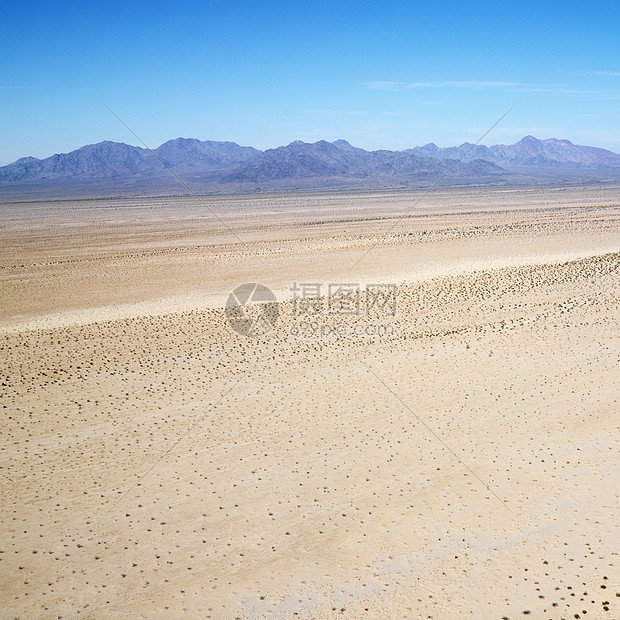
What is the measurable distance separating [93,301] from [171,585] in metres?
18.4

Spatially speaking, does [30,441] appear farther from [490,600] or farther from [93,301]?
[93,301]

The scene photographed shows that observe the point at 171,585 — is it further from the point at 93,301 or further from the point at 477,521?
the point at 93,301

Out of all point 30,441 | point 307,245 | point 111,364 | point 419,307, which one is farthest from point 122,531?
point 307,245

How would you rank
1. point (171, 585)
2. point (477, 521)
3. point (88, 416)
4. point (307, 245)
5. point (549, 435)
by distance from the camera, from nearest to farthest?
1. point (171, 585)
2. point (477, 521)
3. point (549, 435)
4. point (88, 416)
5. point (307, 245)

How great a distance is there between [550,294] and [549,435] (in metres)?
11.4

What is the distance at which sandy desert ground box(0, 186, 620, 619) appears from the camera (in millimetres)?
7227

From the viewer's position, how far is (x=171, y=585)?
7.31m

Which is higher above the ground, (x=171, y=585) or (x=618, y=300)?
(x=618, y=300)

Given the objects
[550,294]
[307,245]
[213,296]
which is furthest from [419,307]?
[307,245]

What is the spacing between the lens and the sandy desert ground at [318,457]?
7227mm

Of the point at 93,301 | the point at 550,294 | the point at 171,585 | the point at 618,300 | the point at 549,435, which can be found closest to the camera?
the point at 171,585

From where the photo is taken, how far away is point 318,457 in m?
10.4

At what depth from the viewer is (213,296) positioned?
24.0 meters

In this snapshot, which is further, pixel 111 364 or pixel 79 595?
pixel 111 364
